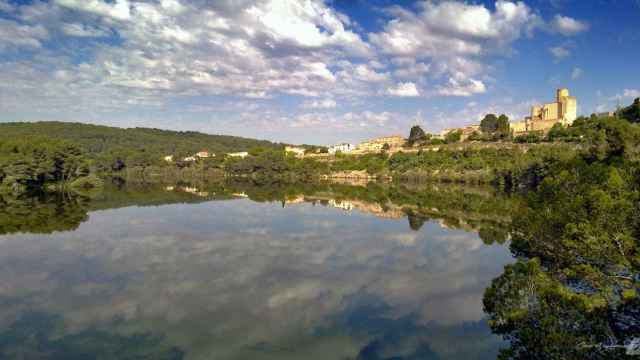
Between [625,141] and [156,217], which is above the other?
[625,141]

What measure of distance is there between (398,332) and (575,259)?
465cm

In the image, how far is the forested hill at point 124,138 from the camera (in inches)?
5330

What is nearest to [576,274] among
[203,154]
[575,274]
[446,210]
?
[575,274]

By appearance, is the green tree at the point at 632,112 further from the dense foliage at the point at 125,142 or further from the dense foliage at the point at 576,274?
the dense foliage at the point at 125,142

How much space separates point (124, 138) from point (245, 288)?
519 feet

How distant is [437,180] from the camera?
86.1 metres

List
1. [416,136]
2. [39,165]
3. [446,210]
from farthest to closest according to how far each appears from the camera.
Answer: [416,136], [39,165], [446,210]

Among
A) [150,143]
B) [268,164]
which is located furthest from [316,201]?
[150,143]

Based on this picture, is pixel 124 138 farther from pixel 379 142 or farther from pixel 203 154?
pixel 379 142

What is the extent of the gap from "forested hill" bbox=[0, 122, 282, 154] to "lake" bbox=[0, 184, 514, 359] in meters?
104

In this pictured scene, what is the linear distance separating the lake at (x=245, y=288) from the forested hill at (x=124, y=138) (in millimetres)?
104331

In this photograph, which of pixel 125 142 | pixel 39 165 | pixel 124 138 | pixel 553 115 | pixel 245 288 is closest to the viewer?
pixel 245 288

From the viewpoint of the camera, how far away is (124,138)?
527ft

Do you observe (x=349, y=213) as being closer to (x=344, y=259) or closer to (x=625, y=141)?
(x=344, y=259)
